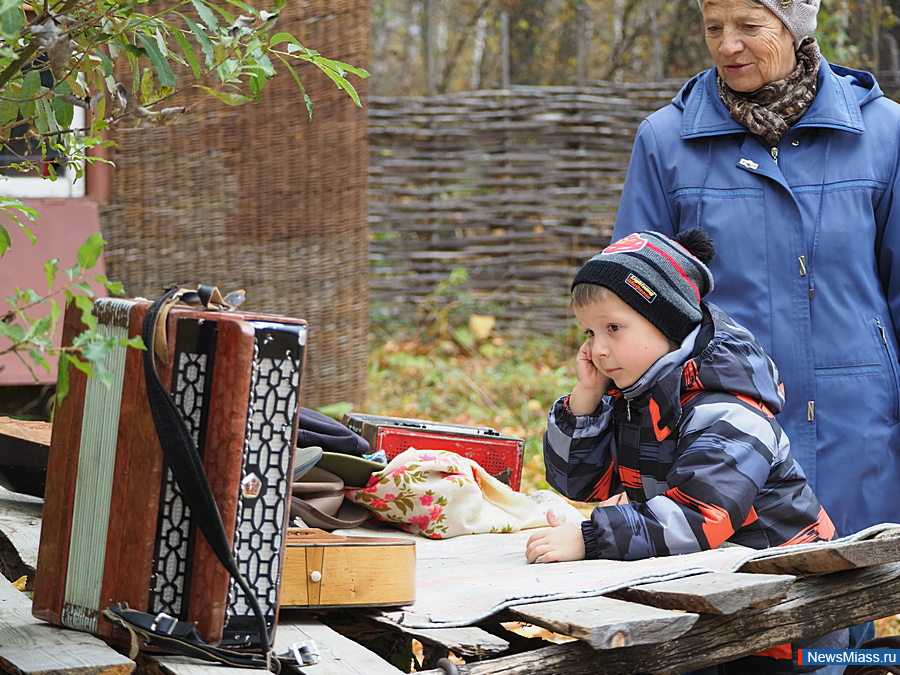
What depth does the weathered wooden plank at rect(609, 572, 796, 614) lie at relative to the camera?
1682 mm

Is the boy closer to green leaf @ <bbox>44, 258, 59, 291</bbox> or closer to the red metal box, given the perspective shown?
the red metal box

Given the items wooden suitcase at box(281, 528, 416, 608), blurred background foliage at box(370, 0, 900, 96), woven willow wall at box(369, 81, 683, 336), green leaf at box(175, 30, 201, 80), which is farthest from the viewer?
blurred background foliage at box(370, 0, 900, 96)

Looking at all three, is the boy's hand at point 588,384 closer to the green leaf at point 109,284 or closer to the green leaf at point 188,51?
the green leaf at point 188,51

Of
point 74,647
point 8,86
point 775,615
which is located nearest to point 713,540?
point 775,615

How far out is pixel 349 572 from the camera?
1855mm

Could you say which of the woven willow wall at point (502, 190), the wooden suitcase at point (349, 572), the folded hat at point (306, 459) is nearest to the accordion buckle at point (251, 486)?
the wooden suitcase at point (349, 572)

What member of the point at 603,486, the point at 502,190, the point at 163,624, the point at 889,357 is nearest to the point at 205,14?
the point at 163,624

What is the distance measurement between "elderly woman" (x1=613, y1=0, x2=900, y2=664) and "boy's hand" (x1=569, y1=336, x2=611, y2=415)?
582mm

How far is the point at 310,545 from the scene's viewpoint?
1839 mm

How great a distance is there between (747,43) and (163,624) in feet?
7.00

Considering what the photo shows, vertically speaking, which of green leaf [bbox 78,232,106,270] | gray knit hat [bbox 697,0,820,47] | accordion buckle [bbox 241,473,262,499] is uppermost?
gray knit hat [bbox 697,0,820,47]

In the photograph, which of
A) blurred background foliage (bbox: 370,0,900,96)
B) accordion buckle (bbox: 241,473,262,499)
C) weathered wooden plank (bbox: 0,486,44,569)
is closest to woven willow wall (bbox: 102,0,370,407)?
weathered wooden plank (bbox: 0,486,44,569)

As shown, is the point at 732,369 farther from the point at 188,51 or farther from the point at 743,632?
the point at 188,51

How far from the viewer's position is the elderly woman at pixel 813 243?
106 inches
